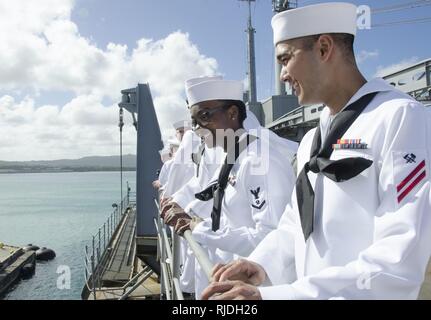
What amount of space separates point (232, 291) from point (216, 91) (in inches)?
82.9

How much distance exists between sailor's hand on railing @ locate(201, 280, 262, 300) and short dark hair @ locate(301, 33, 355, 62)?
90cm

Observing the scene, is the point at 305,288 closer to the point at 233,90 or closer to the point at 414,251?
the point at 414,251

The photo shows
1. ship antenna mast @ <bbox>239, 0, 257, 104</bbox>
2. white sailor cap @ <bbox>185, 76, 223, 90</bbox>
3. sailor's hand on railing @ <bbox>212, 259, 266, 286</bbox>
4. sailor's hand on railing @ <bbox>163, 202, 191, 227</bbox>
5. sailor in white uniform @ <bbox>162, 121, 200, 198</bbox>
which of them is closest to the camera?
sailor's hand on railing @ <bbox>212, 259, 266, 286</bbox>

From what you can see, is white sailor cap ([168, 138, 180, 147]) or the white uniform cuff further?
white sailor cap ([168, 138, 180, 147])

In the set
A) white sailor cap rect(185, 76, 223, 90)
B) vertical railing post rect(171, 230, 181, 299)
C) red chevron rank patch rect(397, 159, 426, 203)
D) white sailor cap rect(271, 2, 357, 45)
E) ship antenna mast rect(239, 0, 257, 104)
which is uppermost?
ship antenna mast rect(239, 0, 257, 104)

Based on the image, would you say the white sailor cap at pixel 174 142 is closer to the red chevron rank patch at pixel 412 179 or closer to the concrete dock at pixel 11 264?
the red chevron rank patch at pixel 412 179

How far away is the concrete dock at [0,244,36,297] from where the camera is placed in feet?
81.1

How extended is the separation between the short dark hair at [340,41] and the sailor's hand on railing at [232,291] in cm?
90

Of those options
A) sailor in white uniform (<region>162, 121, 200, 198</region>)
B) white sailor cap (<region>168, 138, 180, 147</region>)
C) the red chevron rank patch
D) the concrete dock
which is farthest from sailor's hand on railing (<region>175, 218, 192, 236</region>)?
the concrete dock

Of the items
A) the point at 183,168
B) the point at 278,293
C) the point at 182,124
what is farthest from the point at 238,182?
the point at 182,124

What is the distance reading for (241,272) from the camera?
1398 millimetres

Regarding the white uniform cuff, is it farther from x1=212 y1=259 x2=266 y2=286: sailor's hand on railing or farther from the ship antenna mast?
the ship antenna mast

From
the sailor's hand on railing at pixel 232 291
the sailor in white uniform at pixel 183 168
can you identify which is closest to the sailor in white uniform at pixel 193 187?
the sailor in white uniform at pixel 183 168

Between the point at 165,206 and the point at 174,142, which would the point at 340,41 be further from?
the point at 174,142
